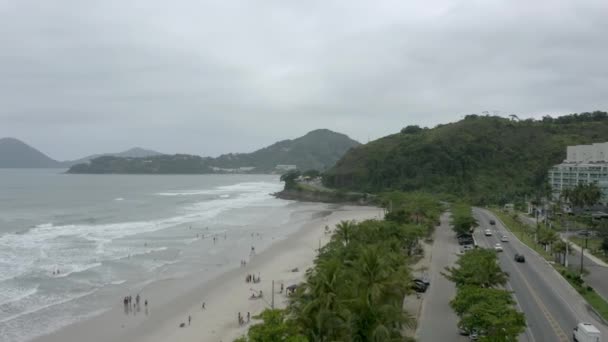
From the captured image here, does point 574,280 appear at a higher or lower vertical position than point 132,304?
higher

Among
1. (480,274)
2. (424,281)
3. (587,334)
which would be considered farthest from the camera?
(424,281)

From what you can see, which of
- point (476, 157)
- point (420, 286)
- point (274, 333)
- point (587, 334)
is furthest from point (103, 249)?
point (476, 157)

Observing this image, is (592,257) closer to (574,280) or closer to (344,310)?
(574,280)

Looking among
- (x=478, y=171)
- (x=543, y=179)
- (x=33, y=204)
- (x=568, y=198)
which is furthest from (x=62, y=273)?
(x=478, y=171)

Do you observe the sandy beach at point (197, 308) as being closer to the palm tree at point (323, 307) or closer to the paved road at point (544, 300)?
the palm tree at point (323, 307)

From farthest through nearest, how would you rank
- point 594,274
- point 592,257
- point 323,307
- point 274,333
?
point 592,257
point 594,274
point 323,307
point 274,333

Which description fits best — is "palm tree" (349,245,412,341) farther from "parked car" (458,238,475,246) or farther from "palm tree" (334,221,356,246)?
"parked car" (458,238,475,246)

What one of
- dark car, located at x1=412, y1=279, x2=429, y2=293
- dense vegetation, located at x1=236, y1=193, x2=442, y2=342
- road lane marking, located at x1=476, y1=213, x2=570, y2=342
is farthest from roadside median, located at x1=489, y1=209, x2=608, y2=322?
dense vegetation, located at x1=236, y1=193, x2=442, y2=342
